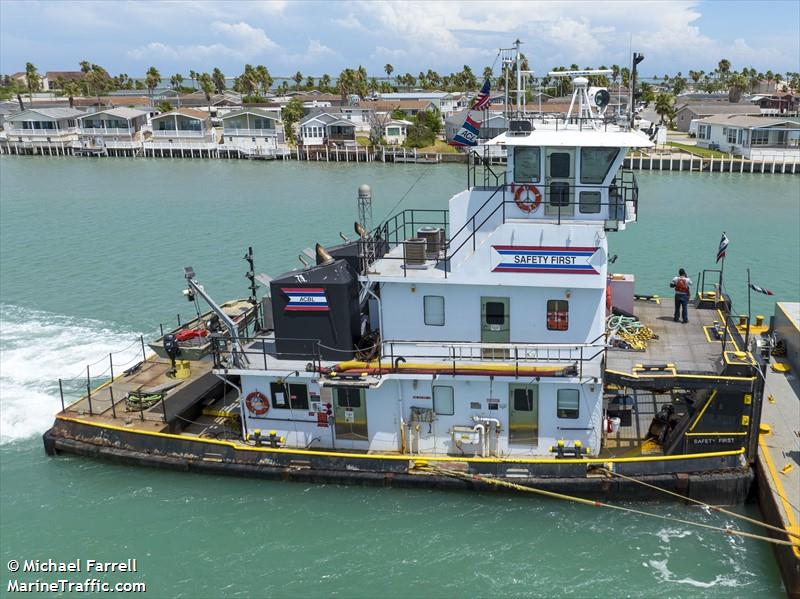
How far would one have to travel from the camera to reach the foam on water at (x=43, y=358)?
1808 cm

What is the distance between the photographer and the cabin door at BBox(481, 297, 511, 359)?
13.3 m

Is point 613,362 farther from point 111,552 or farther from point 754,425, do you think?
point 111,552

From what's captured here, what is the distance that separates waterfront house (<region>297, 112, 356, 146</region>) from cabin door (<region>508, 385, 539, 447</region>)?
66927 millimetres

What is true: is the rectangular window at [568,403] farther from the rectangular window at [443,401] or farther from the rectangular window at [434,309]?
the rectangular window at [434,309]

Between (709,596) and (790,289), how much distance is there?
20529 millimetres

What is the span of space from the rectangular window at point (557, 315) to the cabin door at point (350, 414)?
3.90 m

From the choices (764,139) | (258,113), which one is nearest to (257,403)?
(764,139)

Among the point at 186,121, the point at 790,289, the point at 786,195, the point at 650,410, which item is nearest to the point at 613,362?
the point at 650,410

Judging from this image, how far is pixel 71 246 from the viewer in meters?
36.4

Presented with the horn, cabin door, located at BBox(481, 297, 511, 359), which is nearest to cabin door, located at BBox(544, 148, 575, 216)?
cabin door, located at BBox(481, 297, 511, 359)

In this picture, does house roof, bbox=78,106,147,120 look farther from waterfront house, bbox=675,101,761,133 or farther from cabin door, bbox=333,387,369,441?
cabin door, bbox=333,387,369,441

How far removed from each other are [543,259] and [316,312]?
4499 millimetres

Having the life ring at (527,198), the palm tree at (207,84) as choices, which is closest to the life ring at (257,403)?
the life ring at (527,198)

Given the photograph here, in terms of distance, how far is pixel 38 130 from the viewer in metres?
82.2
